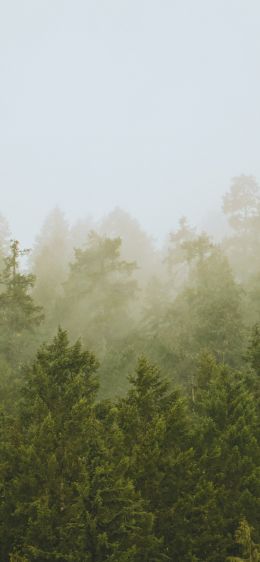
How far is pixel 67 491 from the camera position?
13.1 m

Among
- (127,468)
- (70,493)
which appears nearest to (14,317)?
(70,493)

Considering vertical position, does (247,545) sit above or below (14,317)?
below

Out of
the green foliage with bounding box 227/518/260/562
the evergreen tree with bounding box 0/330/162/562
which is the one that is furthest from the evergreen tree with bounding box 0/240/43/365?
the green foliage with bounding box 227/518/260/562

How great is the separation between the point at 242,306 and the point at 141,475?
20619 millimetres

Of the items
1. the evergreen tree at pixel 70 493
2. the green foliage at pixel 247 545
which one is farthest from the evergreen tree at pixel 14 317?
the green foliage at pixel 247 545

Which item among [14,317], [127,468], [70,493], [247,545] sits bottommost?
[247,545]

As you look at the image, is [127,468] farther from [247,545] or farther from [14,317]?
[14,317]

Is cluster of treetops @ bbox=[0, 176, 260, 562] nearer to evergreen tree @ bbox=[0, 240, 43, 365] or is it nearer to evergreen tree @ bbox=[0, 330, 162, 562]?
evergreen tree @ bbox=[0, 330, 162, 562]

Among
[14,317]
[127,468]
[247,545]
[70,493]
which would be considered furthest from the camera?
[14,317]

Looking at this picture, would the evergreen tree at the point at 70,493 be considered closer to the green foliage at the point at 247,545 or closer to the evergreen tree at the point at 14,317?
the green foliage at the point at 247,545

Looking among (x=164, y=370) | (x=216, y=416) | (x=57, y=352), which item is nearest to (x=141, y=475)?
(x=216, y=416)

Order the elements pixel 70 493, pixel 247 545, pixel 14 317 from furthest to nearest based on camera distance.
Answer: pixel 14 317
pixel 70 493
pixel 247 545

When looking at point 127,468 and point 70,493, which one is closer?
point 70,493

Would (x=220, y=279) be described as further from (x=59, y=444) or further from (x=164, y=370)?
(x=59, y=444)
